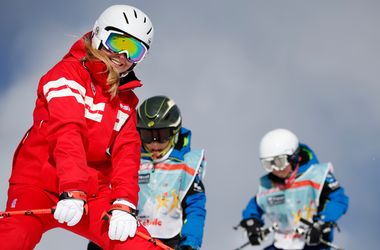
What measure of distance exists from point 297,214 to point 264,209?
759 millimetres

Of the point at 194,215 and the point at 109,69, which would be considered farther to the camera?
the point at 194,215

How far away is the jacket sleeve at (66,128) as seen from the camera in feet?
16.1

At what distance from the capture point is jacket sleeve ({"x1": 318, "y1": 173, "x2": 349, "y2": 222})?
34.9 ft

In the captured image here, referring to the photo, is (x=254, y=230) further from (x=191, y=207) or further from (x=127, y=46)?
(x=127, y=46)

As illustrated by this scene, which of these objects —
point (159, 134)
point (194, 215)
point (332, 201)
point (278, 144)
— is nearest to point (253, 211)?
point (278, 144)

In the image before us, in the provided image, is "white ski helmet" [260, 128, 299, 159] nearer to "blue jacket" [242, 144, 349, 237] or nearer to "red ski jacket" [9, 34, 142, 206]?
"blue jacket" [242, 144, 349, 237]

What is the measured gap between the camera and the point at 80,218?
16.1 feet

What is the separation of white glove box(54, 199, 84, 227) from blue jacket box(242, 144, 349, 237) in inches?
257

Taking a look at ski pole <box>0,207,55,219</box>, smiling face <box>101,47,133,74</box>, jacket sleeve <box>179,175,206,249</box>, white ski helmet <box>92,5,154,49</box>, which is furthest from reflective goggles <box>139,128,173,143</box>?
ski pole <box>0,207,55,219</box>

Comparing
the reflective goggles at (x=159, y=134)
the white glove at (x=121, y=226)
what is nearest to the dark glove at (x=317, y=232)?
the reflective goggles at (x=159, y=134)

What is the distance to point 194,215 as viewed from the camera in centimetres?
832

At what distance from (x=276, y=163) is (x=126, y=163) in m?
6.47

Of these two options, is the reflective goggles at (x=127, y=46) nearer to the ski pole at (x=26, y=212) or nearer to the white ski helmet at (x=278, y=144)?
the ski pole at (x=26, y=212)

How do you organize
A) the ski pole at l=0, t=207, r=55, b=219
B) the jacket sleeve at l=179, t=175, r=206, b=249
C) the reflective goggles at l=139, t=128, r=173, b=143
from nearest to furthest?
the ski pole at l=0, t=207, r=55, b=219 < the jacket sleeve at l=179, t=175, r=206, b=249 < the reflective goggles at l=139, t=128, r=173, b=143
